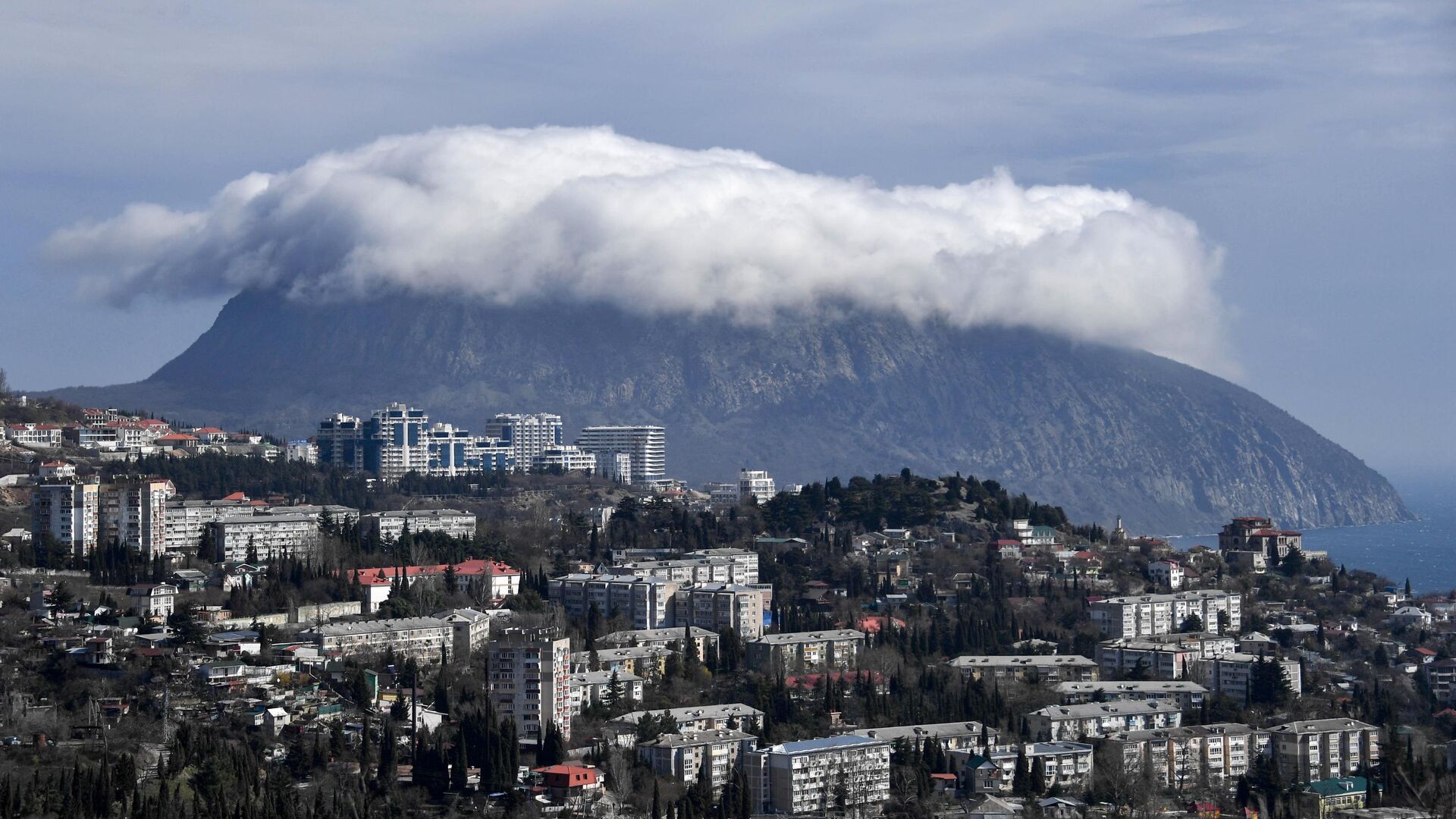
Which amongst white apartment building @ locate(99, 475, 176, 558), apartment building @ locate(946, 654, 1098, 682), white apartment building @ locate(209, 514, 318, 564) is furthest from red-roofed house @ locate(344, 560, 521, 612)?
apartment building @ locate(946, 654, 1098, 682)

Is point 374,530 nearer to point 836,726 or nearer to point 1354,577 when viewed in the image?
point 836,726

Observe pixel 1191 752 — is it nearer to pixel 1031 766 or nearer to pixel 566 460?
pixel 1031 766

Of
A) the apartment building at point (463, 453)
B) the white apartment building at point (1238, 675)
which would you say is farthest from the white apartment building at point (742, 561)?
the apartment building at point (463, 453)

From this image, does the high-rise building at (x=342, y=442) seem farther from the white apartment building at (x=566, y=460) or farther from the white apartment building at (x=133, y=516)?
the white apartment building at (x=133, y=516)

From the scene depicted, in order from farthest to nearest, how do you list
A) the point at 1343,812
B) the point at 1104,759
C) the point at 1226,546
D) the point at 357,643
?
the point at 1226,546 → the point at 357,643 → the point at 1104,759 → the point at 1343,812

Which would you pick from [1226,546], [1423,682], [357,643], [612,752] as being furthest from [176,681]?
[1226,546]
